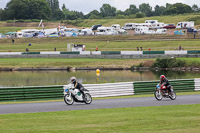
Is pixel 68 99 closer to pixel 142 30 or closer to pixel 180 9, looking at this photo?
pixel 142 30

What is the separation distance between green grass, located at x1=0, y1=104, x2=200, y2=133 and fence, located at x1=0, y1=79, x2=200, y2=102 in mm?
8138

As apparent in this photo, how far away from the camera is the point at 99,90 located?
99.7ft

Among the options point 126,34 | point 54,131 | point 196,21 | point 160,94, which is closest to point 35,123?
point 54,131

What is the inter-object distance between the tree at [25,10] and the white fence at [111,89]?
14286 cm

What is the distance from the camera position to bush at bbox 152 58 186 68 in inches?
2527

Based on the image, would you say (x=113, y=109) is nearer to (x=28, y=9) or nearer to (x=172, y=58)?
(x=172, y=58)

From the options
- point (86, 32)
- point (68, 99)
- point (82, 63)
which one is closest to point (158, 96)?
point (68, 99)

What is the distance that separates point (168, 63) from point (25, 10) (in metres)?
115

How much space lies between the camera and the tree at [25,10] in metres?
170

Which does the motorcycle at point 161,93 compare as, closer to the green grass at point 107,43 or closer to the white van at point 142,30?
the green grass at point 107,43

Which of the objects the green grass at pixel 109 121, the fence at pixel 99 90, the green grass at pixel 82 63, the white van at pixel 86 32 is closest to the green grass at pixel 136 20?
the white van at pixel 86 32

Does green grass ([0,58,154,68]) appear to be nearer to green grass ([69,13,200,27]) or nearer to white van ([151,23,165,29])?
white van ([151,23,165,29])

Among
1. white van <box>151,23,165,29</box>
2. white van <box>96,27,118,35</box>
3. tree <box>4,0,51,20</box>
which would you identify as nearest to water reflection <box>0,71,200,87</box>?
white van <box>96,27,118,35</box>

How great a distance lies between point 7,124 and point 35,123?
1.08 metres
